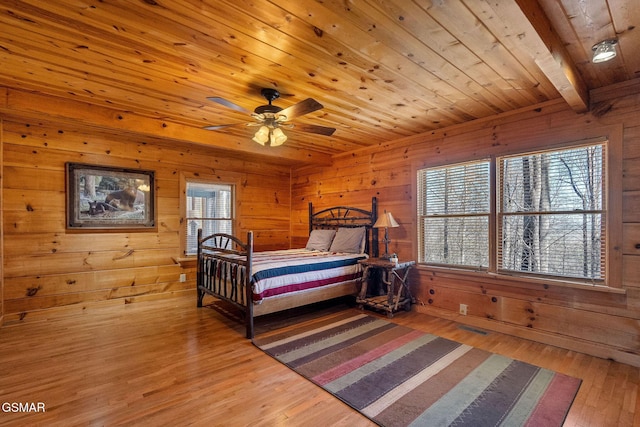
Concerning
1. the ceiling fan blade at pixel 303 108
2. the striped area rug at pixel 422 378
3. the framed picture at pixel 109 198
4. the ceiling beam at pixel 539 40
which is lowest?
the striped area rug at pixel 422 378

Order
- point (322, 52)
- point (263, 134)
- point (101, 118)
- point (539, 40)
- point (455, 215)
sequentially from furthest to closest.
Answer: point (455, 215), point (101, 118), point (263, 134), point (322, 52), point (539, 40)

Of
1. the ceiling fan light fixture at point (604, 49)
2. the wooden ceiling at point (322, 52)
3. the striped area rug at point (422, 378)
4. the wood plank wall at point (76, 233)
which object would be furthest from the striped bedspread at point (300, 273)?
the ceiling fan light fixture at point (604, 49)

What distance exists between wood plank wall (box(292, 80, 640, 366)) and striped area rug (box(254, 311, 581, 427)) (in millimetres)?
683

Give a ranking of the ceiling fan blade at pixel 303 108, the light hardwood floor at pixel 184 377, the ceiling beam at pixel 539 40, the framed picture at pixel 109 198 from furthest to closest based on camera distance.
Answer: the framed picture at pixel 109 198, the ceiling fan blade at pixel 303 108, the light hardwood floor at pixel 184 377, the ceiling beam at pixel 539 40

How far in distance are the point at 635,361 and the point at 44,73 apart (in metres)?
5.30

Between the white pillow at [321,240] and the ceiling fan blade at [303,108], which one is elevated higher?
the ceiling fan blade at [303,108]

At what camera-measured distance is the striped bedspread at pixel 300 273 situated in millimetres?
3156

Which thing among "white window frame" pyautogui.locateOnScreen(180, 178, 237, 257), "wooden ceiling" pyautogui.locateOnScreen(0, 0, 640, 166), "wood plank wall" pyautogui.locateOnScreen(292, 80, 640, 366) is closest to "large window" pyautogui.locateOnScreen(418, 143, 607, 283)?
"wood plank wall" pyautogui.locateOnScreen(292, 80, 640, 366)

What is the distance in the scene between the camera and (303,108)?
243 cm

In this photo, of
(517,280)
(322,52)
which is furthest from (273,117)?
(517,280)

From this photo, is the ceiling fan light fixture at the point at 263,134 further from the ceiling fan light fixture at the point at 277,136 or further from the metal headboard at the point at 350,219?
the metal headboard at the point at 350,219

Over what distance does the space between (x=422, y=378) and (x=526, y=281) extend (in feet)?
5.25

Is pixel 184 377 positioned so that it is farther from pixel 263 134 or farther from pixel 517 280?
→ pixel 517 280

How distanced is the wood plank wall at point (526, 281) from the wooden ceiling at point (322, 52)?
0.80 ft
